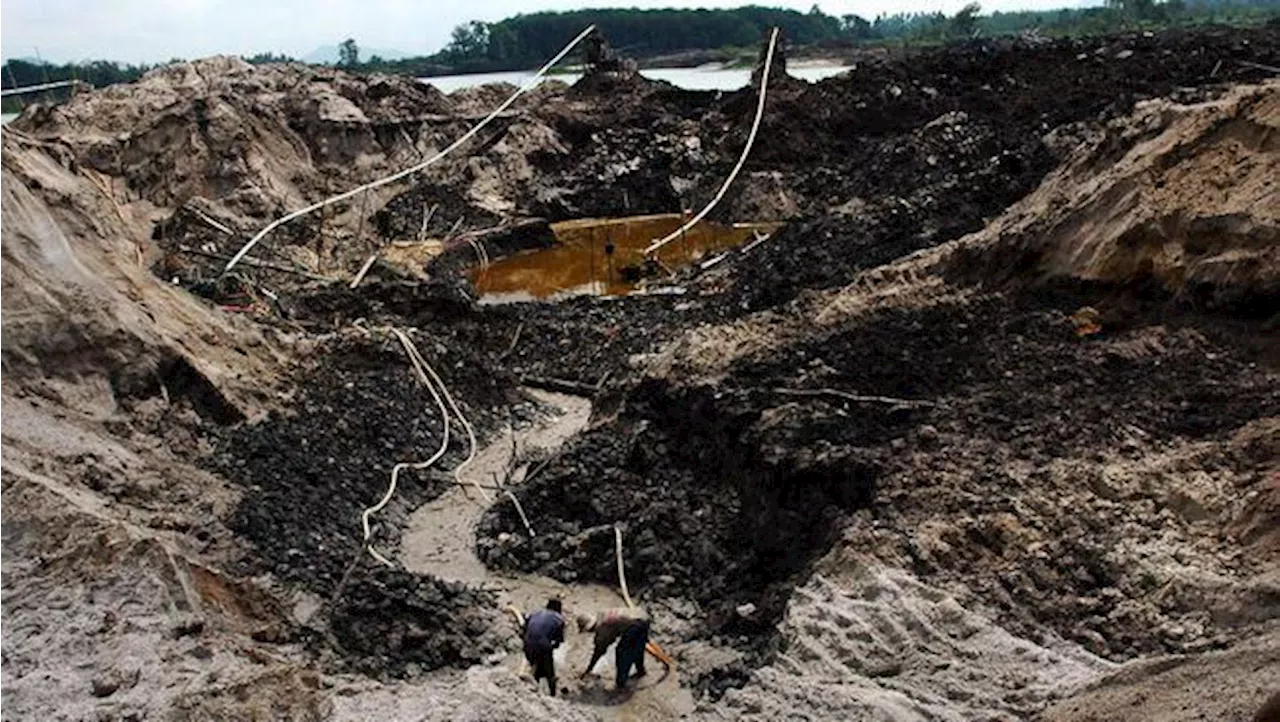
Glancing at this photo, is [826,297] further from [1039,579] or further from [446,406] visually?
[1039,579]

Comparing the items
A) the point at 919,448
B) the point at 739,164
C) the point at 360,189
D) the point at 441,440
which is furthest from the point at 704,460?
the point at 739,164

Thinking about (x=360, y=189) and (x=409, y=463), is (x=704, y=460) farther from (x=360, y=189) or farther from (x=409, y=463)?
(x=360, y=189)

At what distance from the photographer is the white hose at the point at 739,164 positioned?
953 inches

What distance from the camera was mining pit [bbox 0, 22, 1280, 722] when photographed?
7566 mm

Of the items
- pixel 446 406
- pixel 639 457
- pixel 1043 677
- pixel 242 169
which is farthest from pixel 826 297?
pixel 242 169

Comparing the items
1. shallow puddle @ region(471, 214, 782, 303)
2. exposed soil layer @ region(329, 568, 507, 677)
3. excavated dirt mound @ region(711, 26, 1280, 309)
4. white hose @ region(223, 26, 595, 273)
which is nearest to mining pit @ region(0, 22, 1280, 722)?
exposed soil layer @ region(329, 568, 507, 677)

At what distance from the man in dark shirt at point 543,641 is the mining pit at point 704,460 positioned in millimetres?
334

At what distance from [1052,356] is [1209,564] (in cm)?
341

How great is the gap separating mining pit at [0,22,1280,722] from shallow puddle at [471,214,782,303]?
2.32 metres

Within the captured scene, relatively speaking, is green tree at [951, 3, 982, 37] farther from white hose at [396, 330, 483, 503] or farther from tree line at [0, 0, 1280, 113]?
white hose at [396, 330, 483, 503]

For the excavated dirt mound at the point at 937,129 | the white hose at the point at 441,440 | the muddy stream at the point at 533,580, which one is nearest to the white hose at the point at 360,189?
the white hose at the point at 441,440

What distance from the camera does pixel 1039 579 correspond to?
8.06 metres

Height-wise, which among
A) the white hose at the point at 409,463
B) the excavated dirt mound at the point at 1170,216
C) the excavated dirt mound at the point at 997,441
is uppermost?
the excavated dirt mound at the point at 1170,216

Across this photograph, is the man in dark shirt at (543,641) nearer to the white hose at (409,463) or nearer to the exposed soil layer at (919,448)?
the exposed soil layer at (919,448)
